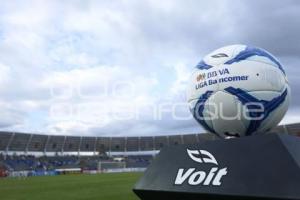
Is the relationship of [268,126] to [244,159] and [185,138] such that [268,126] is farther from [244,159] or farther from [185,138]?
[185,138]

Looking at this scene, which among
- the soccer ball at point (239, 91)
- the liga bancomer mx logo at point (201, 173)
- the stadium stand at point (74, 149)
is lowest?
the stadium stand at point (74, 149)

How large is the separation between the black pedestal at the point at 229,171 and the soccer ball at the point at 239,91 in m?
0.90

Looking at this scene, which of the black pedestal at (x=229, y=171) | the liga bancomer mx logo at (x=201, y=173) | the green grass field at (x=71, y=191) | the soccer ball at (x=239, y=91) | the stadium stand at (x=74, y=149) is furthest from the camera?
the stadium stand at (x=74, y=149)

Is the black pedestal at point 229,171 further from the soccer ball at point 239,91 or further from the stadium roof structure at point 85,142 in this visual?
the stadium roof structure at point 85,142

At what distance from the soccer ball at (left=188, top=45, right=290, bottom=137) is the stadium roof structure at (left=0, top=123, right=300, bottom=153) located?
67.7 meters

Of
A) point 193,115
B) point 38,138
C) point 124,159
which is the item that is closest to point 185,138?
point 124,159

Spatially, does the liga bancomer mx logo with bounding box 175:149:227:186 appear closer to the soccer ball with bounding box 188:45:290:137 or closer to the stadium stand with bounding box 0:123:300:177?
the soccer ball with bounding box 188:45:290:137

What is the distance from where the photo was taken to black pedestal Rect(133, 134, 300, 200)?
484 centimetres

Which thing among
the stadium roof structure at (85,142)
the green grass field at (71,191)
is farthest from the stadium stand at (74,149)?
the green grass field at (71,191)

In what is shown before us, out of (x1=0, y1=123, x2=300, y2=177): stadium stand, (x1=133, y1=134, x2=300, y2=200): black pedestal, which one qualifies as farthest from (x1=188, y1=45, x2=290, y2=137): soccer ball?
(x1=0, y1=123, x2=300, y2=177): stadium stand

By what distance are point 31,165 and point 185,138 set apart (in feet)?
110

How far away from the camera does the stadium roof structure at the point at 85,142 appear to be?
262ft

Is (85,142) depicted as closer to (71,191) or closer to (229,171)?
(71,191)

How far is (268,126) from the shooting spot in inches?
267
